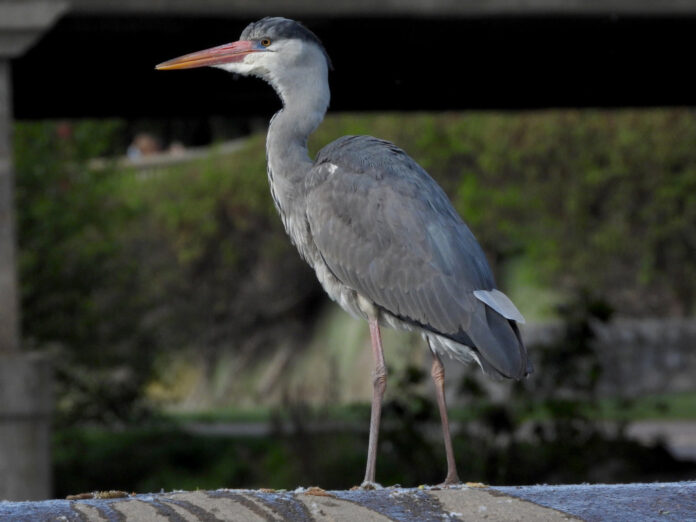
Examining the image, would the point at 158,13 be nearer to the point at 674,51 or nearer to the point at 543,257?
the point at 674,51

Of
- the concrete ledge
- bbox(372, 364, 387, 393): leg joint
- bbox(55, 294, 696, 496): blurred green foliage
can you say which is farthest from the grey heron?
bbox(55, 294, 696, 496): blurred green foliage

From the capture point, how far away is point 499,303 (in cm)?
513

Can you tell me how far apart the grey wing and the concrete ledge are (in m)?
1.05

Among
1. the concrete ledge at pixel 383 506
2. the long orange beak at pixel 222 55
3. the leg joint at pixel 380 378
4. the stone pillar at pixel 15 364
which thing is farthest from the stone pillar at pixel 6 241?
the concrete ledge at pixel 383 506

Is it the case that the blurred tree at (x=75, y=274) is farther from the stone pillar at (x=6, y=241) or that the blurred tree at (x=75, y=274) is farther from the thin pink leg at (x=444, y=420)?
the thin pink leg at (x=444, y=420)

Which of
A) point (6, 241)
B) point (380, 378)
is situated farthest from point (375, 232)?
point (6, 241)

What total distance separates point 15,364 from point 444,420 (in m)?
3.86

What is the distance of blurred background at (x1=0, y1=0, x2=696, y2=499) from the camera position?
8891mm

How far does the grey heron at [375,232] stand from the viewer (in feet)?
16.8

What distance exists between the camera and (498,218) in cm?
2314

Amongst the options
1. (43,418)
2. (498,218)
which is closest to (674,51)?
(43,418)

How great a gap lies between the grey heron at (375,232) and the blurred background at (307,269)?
269cm

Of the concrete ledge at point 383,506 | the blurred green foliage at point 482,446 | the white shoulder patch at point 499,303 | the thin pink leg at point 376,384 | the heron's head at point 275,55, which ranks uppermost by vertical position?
the heron's head at point 275,55

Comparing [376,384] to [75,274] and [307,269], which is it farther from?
[307,269]
